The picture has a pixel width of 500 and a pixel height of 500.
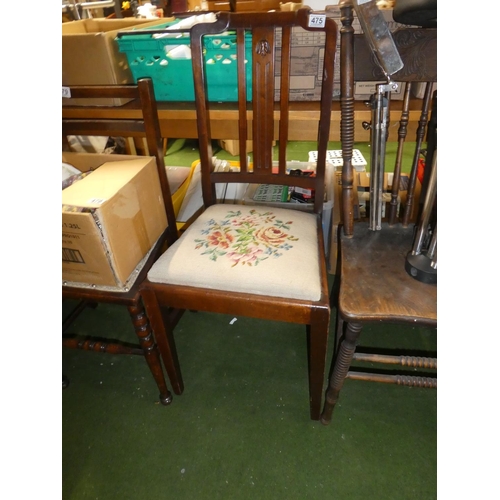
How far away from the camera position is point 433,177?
808mm

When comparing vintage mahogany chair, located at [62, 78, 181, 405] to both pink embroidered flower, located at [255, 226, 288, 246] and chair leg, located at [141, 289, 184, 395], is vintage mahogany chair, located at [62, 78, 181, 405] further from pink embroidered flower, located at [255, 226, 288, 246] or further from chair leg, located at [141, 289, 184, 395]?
pink embroidered flower, located at [255, 226, 288, 246]

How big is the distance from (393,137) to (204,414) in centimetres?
138

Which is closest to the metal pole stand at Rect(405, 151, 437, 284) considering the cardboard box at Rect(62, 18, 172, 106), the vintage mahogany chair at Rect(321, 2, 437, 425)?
the vintage mahogany chair at Rect(321, 2, 437, 425)

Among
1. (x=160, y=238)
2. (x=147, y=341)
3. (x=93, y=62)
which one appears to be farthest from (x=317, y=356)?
(x=93, y=62)

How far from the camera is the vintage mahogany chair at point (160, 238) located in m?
0.93

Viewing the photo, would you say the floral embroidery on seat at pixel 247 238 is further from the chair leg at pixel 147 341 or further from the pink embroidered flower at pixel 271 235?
the chair leg at pixel 147 341

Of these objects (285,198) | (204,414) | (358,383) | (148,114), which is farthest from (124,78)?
(358,383)

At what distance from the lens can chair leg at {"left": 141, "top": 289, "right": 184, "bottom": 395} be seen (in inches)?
37.2

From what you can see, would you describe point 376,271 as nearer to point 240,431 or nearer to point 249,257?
point 249,257

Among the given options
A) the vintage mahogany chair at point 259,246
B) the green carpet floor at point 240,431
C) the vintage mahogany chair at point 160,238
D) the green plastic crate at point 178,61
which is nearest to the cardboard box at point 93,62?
the green plastic crate at point 178,61

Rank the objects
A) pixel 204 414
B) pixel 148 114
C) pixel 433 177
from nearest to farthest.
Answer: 1. pixel 433 177
2. pixel 148 114
3. pixel 204 414
